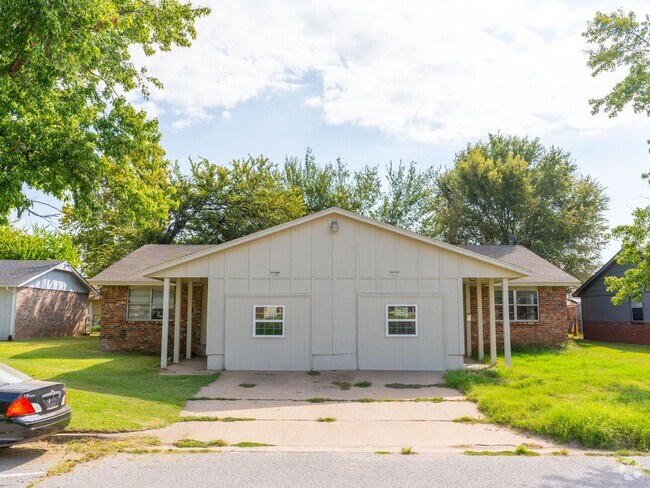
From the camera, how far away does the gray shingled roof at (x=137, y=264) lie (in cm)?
1892

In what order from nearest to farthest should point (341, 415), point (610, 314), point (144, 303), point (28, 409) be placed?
point (28, 409)
point (341, 415)
point (144, 303)
point (610, 314)

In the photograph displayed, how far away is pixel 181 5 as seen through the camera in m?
15.7

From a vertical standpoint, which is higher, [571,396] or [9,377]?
[9,377]

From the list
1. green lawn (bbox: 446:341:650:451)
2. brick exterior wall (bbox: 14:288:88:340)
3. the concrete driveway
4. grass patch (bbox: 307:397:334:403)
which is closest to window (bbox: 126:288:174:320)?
the concrete driveway

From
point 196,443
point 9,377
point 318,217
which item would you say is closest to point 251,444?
point 196,443

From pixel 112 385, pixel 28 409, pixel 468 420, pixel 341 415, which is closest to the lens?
pixel 28 409

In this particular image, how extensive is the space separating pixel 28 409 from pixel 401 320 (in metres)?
10.3

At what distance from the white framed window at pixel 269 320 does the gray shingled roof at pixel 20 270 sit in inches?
598

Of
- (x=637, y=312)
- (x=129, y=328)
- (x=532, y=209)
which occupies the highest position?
(x=532, y=209)

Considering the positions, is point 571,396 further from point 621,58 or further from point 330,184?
point 330,184

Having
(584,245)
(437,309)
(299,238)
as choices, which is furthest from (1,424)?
(584,245)

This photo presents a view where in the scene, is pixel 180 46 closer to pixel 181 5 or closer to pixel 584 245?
pixel 181 5

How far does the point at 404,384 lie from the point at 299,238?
5.06 metres

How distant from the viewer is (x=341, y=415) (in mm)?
9859
